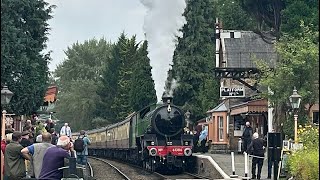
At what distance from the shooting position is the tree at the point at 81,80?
323 feet

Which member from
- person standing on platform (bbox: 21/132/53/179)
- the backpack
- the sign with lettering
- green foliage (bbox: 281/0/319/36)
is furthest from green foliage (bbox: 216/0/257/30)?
person standing on platform (bbox: 21/132/53/179)

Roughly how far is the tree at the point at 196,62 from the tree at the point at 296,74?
2936cm

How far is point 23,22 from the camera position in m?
33.2

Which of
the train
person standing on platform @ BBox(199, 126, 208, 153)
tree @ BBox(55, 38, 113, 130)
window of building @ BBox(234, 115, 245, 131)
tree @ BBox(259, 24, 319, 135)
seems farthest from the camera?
tree @ BBox(55, 38, 113, 130)

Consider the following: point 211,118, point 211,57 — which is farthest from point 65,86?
point 211,118

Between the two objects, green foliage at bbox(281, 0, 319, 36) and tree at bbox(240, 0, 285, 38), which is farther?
tree at bbox(240, 0, 285, 38)

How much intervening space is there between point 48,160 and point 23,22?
2240 centimetres

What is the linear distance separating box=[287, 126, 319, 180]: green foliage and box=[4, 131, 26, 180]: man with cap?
7248 millimetres

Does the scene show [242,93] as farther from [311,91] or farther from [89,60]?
[89,60]

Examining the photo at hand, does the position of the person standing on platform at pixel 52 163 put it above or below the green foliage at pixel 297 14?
below

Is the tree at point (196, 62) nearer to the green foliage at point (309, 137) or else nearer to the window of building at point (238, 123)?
the window of building at point (238, 123)

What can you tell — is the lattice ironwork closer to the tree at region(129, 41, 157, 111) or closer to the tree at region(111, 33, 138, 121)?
the tree at region(129, 41, 157, 111)

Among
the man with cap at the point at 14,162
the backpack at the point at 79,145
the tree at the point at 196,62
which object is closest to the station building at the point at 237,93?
the tree at the point at 196,62

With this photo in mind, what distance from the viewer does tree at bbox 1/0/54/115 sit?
30.1 metres
